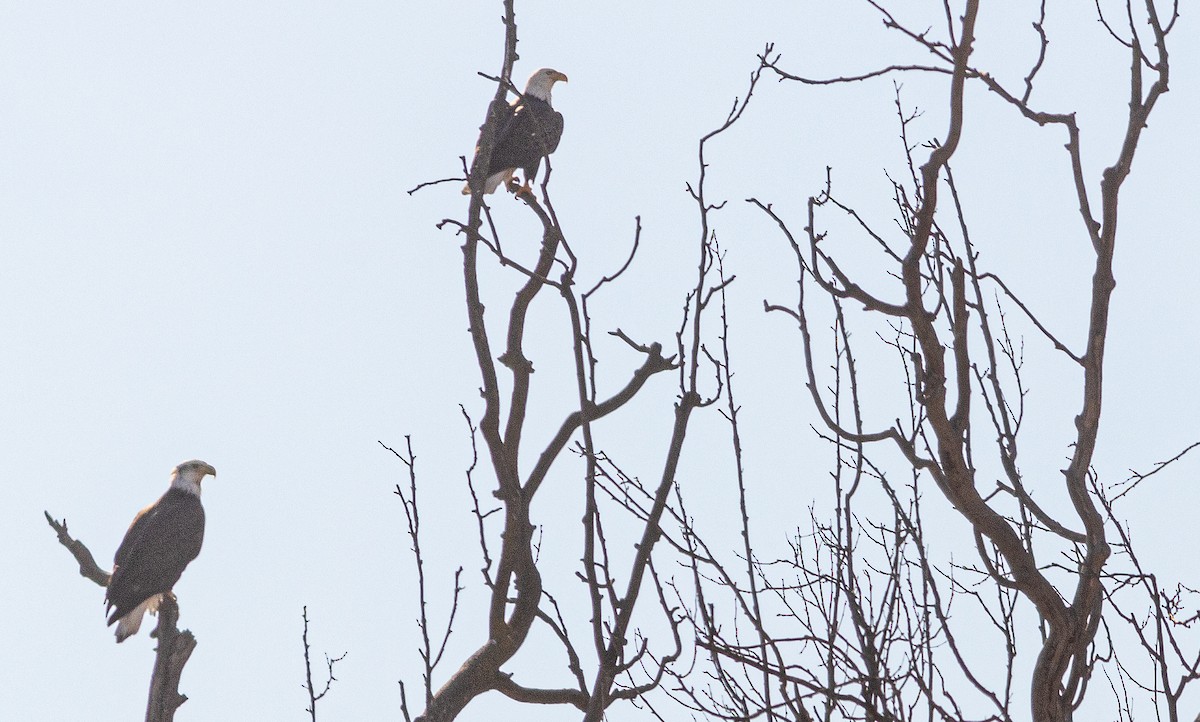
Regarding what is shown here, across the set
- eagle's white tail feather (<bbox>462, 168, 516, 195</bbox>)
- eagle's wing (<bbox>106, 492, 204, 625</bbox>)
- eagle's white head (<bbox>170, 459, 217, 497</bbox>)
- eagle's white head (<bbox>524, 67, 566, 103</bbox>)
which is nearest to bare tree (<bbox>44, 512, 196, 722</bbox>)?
eagle's wing (<bbox>106, 492, 204, 625</bbox>)

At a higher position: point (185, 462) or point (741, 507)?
point (185, 462)

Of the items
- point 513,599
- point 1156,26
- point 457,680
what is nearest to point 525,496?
point 513,599

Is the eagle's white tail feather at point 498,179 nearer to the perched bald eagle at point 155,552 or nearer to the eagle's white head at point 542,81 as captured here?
the eagle's white head at point 542,81

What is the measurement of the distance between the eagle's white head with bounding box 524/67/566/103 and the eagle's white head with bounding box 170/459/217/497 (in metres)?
3.60

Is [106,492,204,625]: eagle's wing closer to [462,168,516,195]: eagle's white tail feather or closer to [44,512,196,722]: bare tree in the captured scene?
[44,512,196,722]: bare tree

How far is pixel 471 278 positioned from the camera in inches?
130

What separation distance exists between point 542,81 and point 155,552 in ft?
14.9

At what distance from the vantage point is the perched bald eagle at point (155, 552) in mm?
6660

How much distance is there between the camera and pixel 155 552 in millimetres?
6969

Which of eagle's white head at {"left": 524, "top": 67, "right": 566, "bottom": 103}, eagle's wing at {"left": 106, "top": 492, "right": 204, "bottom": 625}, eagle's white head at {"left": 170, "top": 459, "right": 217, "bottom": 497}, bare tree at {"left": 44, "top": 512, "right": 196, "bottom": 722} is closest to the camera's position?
bare tree at {"left": 44, "top": 512, "right": 196, "bottom": 722}

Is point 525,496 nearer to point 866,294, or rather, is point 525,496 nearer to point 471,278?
point 471,278

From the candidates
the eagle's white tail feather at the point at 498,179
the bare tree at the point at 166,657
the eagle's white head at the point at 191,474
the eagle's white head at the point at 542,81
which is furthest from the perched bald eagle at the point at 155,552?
the eagle's white head at the point at 542,81

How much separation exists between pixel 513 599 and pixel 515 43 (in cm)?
165

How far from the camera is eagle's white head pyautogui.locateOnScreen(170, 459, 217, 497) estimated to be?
7824 millimetres
